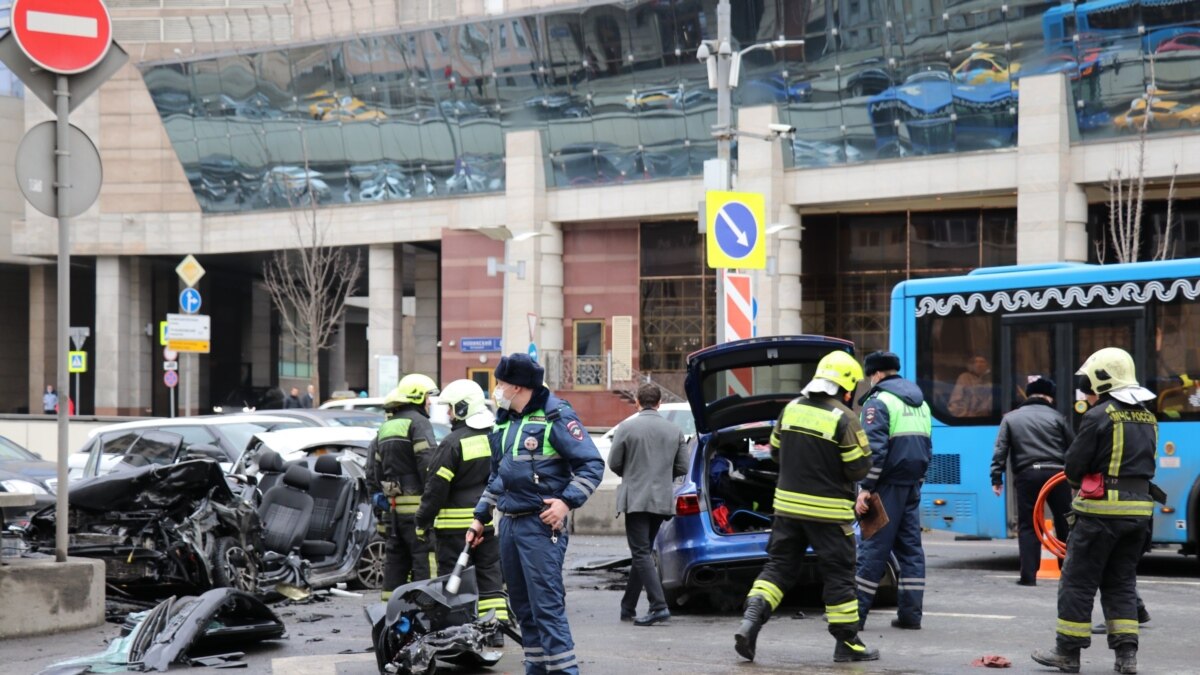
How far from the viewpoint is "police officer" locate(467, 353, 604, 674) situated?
7.95m

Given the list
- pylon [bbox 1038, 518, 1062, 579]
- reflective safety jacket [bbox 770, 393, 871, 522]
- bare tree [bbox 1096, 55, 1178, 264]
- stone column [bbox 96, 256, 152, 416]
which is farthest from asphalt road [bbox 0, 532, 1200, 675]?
stone column [bbox 96, 256, 152, 416]

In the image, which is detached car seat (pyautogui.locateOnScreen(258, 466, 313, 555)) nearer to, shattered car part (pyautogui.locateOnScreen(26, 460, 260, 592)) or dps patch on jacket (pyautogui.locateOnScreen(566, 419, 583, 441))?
shattered car part (pyautogui.locateOnScreen(26, 460, 260, 592))

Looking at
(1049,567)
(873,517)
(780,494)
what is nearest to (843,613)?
(780,494)

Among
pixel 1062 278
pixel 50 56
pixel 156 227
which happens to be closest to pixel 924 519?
pixel 1062 278

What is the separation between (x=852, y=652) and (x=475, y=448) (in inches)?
107

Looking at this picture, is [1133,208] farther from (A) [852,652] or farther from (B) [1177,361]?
(A) [852,652]

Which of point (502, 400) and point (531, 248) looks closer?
point (502, 400)

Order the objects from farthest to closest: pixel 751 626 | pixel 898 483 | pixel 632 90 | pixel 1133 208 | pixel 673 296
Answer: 1. pixel 673 296
2. pixel 632 90
3. pixel 1133 208
4. pixel 898 483
5. pixel 751 626

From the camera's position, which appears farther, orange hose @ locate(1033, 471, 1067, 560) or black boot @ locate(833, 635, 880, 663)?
orange hose @ locate(1033, 471, 1067, 560)

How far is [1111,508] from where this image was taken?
8.48m

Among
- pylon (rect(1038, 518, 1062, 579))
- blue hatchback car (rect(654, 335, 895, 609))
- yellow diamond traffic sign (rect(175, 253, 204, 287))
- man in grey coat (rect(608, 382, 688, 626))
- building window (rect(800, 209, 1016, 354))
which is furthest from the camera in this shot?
building window (rect(800, 209, 1016, 354))

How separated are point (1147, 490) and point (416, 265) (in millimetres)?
Result: 48934

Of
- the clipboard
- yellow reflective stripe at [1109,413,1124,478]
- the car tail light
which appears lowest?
the car tail light

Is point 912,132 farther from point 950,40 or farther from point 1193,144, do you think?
point 1193,144
